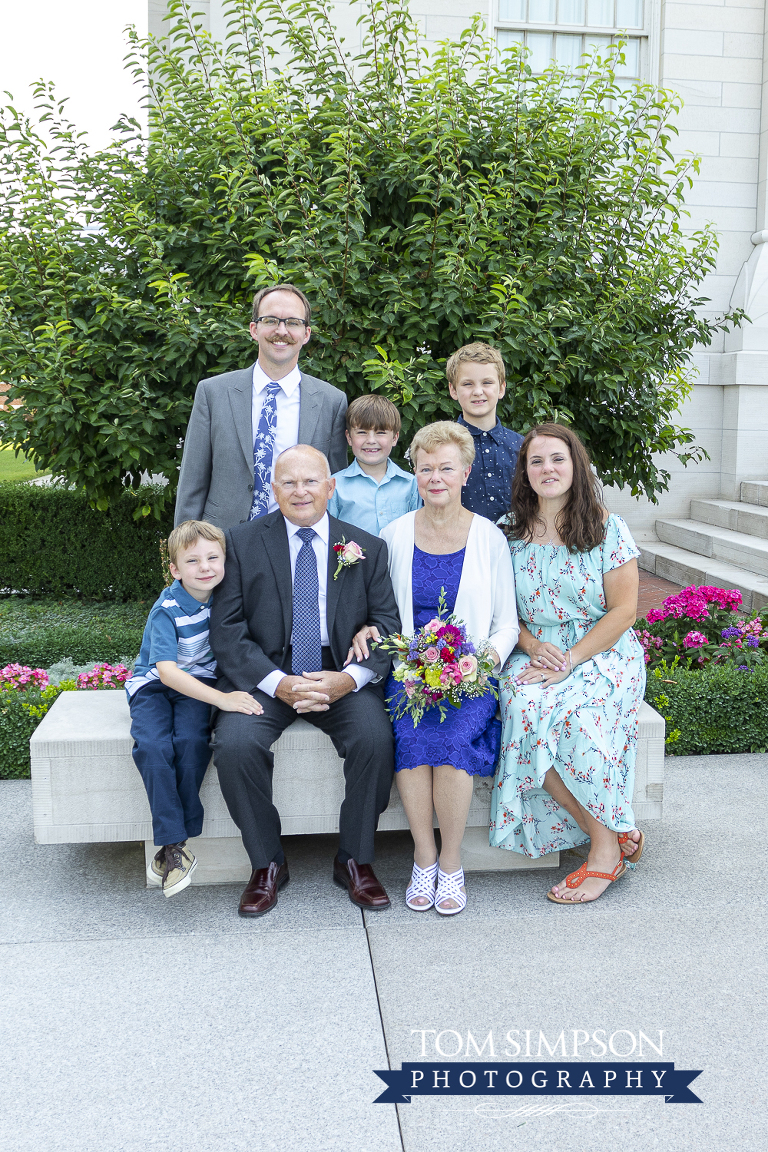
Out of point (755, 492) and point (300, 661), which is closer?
point (300, 661)

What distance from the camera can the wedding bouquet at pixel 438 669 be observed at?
314 centimetres

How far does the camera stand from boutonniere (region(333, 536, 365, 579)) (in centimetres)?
335

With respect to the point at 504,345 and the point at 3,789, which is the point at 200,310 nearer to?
the point at 504,345

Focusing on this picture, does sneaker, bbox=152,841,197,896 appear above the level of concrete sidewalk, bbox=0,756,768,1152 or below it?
above

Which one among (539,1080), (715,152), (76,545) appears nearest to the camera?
(539,1080)

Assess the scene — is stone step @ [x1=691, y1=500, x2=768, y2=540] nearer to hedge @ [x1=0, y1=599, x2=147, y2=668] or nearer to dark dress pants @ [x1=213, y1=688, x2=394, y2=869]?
hedge @ [x1=0, y1=599, x2=147, y2=668]

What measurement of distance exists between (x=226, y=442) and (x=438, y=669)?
1.41 meters

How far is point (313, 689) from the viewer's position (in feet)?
10.8

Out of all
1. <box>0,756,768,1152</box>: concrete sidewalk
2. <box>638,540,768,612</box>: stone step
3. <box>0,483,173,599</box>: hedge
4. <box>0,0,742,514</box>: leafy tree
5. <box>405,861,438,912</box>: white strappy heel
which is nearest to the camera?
<box>0,756,768,1152</box>: concrete sidewalk

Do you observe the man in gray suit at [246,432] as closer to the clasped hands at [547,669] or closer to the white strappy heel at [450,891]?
the clasped hands at [547,669]

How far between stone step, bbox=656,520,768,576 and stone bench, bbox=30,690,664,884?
3.93m

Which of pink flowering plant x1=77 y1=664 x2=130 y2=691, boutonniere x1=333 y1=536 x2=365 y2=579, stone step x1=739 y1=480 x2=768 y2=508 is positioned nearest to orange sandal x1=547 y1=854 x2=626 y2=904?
boutonniere x1=333 y1=536 x2=365 y2=579

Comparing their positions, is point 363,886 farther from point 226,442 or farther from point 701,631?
point 701,631

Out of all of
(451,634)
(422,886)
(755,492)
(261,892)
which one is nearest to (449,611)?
(451,634)
